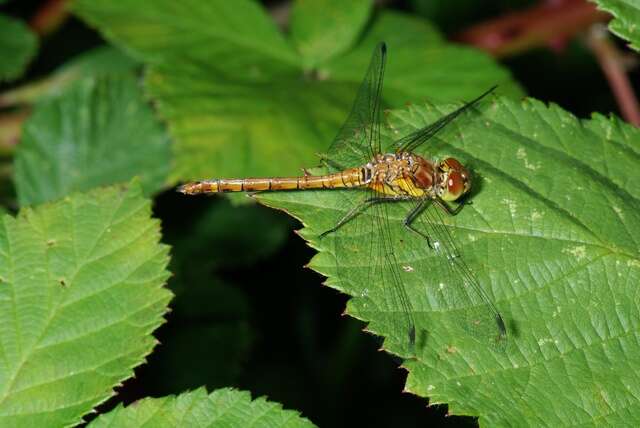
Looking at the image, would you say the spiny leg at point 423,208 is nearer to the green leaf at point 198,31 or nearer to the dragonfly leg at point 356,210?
the dragonfly leg at point 356,210

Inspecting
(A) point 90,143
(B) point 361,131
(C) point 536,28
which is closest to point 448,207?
(B) point 361,131

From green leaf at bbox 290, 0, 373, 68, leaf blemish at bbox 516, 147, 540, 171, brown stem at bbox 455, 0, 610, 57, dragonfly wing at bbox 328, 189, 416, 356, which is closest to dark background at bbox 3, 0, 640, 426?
brown stem at bbox 455, 0, 610, 57

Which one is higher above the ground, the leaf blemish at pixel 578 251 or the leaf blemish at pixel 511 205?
the leaf blemish at pixel 511 205

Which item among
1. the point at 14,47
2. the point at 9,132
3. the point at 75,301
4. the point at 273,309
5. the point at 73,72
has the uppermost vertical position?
the point at 14,47

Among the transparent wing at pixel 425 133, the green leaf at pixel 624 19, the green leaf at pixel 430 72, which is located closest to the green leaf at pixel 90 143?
the green leaf at pixel 430 72

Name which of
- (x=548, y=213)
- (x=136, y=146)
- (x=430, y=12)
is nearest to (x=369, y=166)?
(x=548, y=213)

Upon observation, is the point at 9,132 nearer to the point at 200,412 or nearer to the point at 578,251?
the point at 200,412

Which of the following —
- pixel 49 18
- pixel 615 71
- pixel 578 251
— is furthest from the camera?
pixel 49 18
